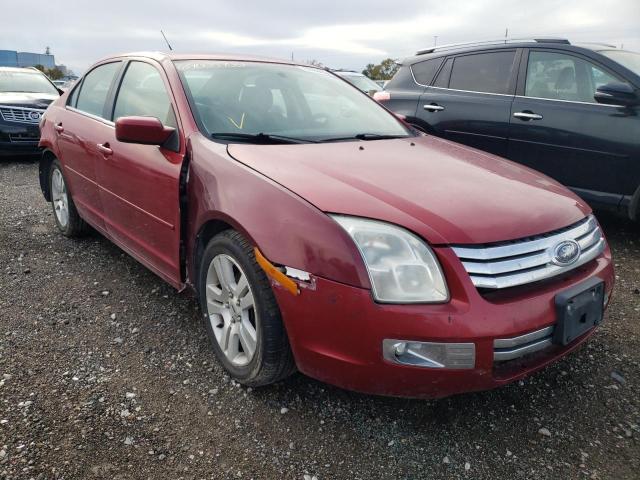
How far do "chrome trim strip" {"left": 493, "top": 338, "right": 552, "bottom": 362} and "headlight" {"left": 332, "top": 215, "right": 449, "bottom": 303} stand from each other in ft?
0.89

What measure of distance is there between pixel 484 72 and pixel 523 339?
12.1 feet

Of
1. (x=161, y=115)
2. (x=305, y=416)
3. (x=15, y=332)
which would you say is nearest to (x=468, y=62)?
(x=161, y=115)

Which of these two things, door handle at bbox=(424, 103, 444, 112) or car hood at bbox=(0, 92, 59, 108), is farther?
car hood at bbox=(0, 92, 59, 108)

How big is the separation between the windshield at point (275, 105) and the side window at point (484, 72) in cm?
186

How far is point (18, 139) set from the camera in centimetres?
779

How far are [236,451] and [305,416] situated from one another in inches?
13.0

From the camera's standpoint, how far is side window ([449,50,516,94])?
15.4 ft

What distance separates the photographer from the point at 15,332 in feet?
9.37

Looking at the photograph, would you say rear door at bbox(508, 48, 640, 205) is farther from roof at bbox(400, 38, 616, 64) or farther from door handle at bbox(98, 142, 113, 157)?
door handle at bbox(98, 142, 113, 157)

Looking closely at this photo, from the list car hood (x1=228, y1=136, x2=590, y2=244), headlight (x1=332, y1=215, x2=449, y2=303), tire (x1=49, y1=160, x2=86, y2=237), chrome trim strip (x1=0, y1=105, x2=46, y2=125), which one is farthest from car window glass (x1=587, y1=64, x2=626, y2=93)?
chrome trim strip (x1=0, y1=105, x2=46, y2=125)

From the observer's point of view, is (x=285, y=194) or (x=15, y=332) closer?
(x=285, y=194)

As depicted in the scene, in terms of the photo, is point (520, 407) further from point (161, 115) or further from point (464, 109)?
point (464, 109)

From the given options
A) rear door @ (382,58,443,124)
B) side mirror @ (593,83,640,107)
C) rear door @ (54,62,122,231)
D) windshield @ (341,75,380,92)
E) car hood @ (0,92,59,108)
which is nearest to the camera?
rear door @ (54,62,122,231)

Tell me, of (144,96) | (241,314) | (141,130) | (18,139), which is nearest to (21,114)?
(18,139)
